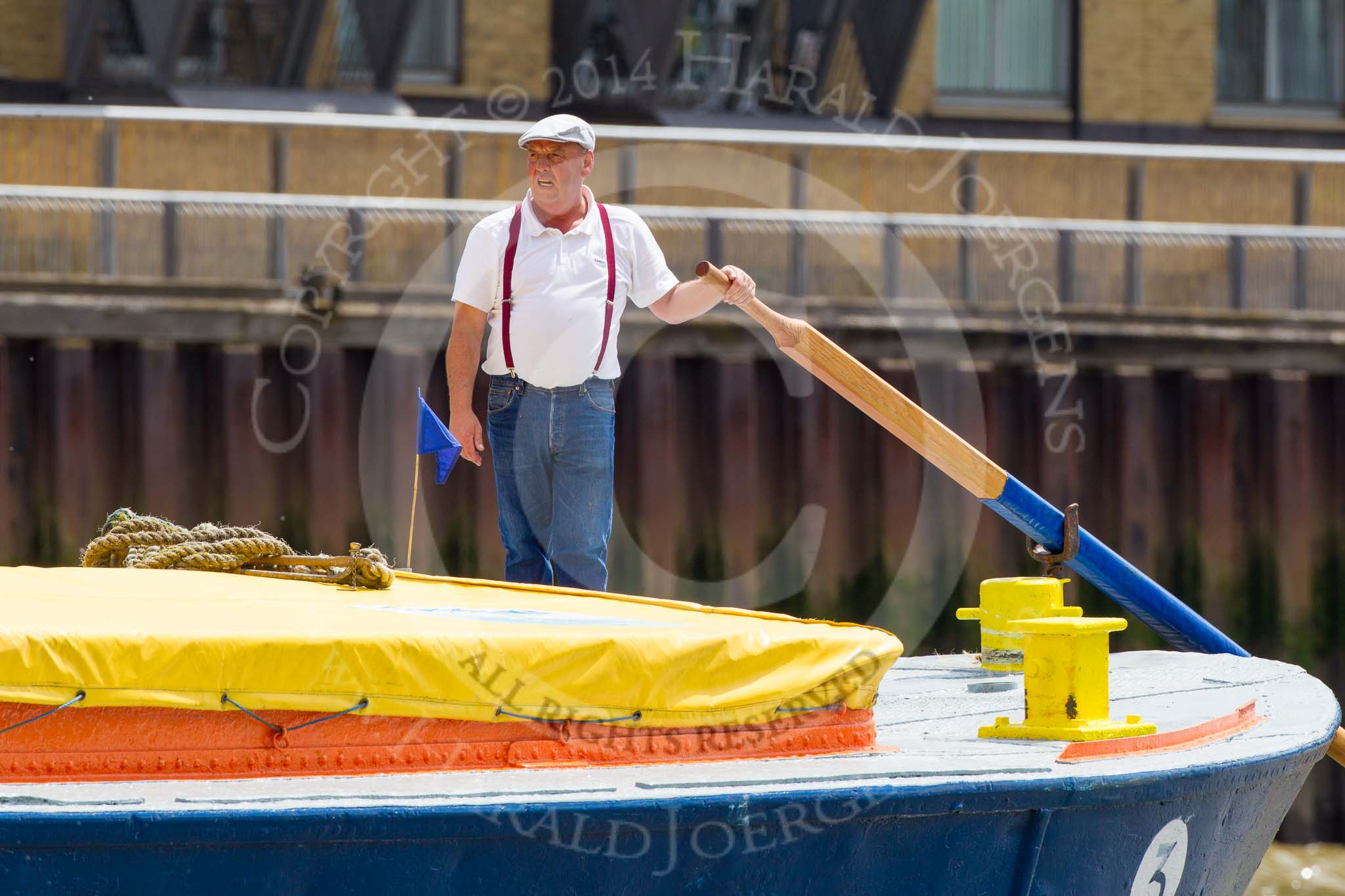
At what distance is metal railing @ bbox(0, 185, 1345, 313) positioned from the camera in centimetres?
853

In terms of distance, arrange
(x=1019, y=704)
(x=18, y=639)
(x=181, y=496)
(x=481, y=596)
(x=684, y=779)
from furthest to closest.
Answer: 1. (x=181, y=496)
2. (x=1019, y=704)
3. (x=481, y=596)
4. (x=684, y=779)
5. (x=18, y=639)

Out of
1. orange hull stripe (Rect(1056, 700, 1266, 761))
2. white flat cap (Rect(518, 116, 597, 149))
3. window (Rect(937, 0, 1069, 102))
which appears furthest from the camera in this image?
window (Rect(937, 0, 1069, 102))

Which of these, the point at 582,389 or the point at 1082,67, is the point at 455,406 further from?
the point at 1082,67

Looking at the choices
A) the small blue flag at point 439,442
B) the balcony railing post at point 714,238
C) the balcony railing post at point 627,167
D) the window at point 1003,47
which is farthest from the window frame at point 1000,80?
the small blue flag at point 439,442

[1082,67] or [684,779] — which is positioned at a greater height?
[1082,67]

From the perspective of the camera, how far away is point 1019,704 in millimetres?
4535

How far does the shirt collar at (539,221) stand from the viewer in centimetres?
475

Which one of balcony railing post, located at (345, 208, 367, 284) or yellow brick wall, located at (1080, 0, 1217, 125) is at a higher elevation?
yellow brick wall, located at (1080, 0, 1217, 125)

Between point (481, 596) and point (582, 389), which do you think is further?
point (582, 389)

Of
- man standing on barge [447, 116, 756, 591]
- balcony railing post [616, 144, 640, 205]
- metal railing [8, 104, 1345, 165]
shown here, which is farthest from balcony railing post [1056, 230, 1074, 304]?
man standing on barge [447, 116, 756, 591]

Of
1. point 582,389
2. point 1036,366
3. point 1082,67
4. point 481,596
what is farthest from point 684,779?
point 1082,67

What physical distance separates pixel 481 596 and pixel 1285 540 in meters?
5.87

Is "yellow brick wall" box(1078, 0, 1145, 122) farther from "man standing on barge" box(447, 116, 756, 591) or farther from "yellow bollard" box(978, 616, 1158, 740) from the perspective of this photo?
"yellow bollard" box(978, 616, 1158, 740)

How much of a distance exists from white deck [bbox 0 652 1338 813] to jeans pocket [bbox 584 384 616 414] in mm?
1134
